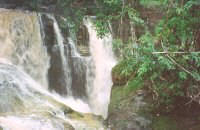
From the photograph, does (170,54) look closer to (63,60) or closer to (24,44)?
(63,60)

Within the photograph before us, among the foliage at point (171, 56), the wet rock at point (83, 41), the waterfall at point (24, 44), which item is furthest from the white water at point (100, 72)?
the foliage at point (171, 56)

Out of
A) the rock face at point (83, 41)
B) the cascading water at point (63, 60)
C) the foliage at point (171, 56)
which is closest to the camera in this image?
the foliage at point (171, 56)

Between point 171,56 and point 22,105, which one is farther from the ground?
point 171,56

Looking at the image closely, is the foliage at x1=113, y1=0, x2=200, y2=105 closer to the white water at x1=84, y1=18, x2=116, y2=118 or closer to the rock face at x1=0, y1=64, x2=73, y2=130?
the rock face at x1=0, y1=64, x2=73, y2=130

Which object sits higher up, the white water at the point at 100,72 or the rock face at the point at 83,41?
the rock face at the point at 83,41

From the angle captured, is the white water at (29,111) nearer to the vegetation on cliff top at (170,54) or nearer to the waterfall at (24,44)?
the waterfall at (24,44)

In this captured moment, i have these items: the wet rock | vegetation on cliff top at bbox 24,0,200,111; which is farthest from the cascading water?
vegetation on cliff top at bbox 24,0,200,111

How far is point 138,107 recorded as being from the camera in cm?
590

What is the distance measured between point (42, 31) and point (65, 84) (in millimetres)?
1964

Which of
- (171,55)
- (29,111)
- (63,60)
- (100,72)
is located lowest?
(29,111)

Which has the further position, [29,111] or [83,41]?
[83,41]

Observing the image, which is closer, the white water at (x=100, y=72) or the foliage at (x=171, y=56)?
the foliage at (x=171, y=56)

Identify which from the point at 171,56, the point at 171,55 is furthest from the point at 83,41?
the point at 171,56

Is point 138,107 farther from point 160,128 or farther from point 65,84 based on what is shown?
point 65,84
